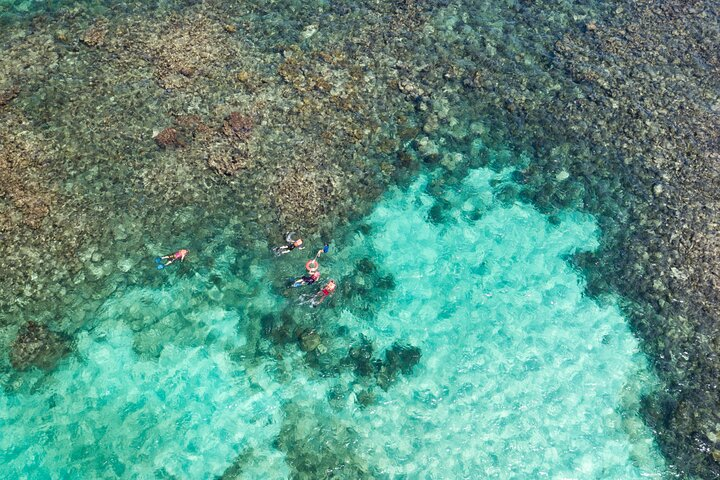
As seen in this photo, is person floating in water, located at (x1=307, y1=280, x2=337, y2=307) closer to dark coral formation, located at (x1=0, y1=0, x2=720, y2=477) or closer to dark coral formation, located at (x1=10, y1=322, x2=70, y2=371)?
dark coral formation, located at (x1=0, y1=0, x2=720, y2=477)

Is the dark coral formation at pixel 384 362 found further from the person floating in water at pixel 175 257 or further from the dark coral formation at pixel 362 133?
the person floating in water at pixel 175 257

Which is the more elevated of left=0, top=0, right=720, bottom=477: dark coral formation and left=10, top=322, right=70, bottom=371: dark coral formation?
left=0, top=0, right=720, bottom=477: dark coral formation

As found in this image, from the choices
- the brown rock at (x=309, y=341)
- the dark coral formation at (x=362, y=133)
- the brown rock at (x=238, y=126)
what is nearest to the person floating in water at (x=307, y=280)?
the dark coral formation at (x=362, y=133)

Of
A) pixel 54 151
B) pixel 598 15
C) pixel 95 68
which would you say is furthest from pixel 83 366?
pixel 598 15

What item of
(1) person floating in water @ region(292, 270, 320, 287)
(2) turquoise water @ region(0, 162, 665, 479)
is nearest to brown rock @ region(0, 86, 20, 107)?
(2) turquoise water @ region(0, 162, 665, 479)

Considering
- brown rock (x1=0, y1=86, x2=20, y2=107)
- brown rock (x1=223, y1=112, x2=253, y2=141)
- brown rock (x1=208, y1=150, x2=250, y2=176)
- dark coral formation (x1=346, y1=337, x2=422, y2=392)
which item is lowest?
dark coral formation (x1=346, y1=337, x2=422, y2=392)

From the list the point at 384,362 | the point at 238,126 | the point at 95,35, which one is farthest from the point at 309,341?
the point at 95,35

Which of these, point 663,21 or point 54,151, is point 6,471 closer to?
point 54,151
